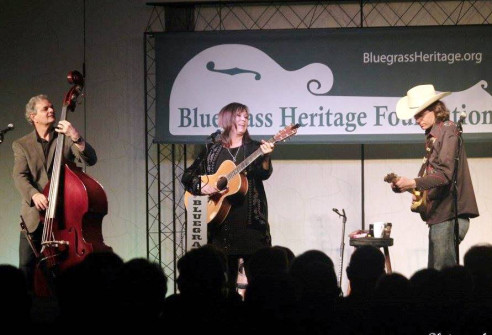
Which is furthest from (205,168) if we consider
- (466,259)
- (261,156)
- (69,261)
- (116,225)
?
(466,259)

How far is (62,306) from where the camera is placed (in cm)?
302

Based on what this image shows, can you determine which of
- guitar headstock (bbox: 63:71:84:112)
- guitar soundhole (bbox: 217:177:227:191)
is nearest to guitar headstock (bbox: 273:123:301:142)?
guitar soundhole (bbox: 217:177:227:191)

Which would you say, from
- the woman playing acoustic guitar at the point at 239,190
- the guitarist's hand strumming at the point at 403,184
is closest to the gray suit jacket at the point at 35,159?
the woman playing acoustic guitar at the point at 239,190

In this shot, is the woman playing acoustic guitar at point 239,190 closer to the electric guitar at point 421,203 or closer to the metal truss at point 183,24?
the electric guitar at point 421,203

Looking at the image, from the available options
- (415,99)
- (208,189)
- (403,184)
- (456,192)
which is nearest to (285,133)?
(208,189)

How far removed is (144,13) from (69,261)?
139 inches

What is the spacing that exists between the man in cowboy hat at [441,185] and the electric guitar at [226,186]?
1.24 m

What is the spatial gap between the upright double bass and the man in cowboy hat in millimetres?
2283

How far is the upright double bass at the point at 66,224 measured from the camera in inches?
222

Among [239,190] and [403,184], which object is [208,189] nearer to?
[239,190]

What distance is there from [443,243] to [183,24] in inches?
154

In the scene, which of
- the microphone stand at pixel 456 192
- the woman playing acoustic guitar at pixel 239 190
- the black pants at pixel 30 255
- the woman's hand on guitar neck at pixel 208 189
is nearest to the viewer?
the microphone stand at pixel 456 192

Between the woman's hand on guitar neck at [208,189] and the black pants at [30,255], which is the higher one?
the woman's hand on guitar neck at [208,189]

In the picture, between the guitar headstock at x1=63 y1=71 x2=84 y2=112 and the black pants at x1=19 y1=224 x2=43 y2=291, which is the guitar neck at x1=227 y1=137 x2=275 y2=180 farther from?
the black pants at x1=19 y1=224 x2=43 y2=291
